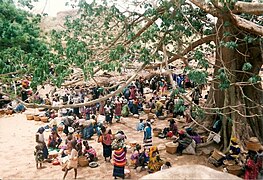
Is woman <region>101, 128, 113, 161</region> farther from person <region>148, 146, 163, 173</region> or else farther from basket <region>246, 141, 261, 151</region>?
basket <region>246, 141, 261, 151</region>

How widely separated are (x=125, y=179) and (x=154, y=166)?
77cm

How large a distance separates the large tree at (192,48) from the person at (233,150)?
249 mm

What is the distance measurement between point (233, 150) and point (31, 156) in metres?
5.87

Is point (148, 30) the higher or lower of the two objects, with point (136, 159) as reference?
higher

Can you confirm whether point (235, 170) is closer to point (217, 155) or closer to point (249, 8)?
point (217, 155)

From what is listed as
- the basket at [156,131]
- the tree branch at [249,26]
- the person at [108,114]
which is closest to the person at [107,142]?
the basket at [156,131]

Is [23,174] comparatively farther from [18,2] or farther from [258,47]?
[258,47]

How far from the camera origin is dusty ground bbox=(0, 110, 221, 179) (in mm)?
9898

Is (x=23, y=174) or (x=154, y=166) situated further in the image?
(x=23, y=174)

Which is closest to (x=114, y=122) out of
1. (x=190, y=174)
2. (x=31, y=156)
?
(x=31, y=156)

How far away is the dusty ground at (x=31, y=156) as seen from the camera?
9.90 meters

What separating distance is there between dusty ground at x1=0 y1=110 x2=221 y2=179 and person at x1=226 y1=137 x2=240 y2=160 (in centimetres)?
63

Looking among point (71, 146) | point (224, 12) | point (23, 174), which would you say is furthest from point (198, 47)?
point (23, 174)

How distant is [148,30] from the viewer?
1098 cm
